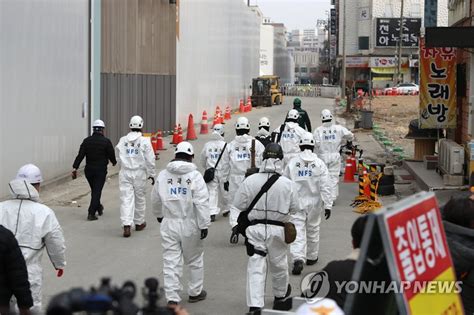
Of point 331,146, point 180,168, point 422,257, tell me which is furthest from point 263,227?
point 331,146

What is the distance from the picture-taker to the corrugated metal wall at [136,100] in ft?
78.3

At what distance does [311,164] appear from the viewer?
1062 cm

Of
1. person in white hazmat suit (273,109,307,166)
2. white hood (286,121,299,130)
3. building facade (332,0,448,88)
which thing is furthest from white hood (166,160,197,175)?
building facade (332,0,448,88)

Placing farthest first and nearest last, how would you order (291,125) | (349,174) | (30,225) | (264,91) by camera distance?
(264,91)
(349,174)
(291,125)
(30,225)

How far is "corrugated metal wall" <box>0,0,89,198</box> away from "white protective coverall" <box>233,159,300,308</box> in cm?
847

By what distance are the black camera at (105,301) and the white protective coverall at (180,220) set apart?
205 inches

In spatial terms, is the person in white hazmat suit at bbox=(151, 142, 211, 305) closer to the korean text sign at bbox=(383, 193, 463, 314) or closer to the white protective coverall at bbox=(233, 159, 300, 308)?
the white protective coverall at bbox=(233, 159, 300, 308)

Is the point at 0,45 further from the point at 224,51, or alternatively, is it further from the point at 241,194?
the point at 224,51

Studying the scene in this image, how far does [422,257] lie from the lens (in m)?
3.84

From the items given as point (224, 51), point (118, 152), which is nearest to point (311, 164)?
point (118, 152)

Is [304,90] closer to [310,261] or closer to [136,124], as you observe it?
[136,124]

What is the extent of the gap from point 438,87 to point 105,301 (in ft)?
57.1

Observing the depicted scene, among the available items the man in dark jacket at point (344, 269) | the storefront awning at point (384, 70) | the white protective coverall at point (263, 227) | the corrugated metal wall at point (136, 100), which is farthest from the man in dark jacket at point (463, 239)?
the storefront awning at point (384, 70)

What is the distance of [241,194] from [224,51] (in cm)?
4068
